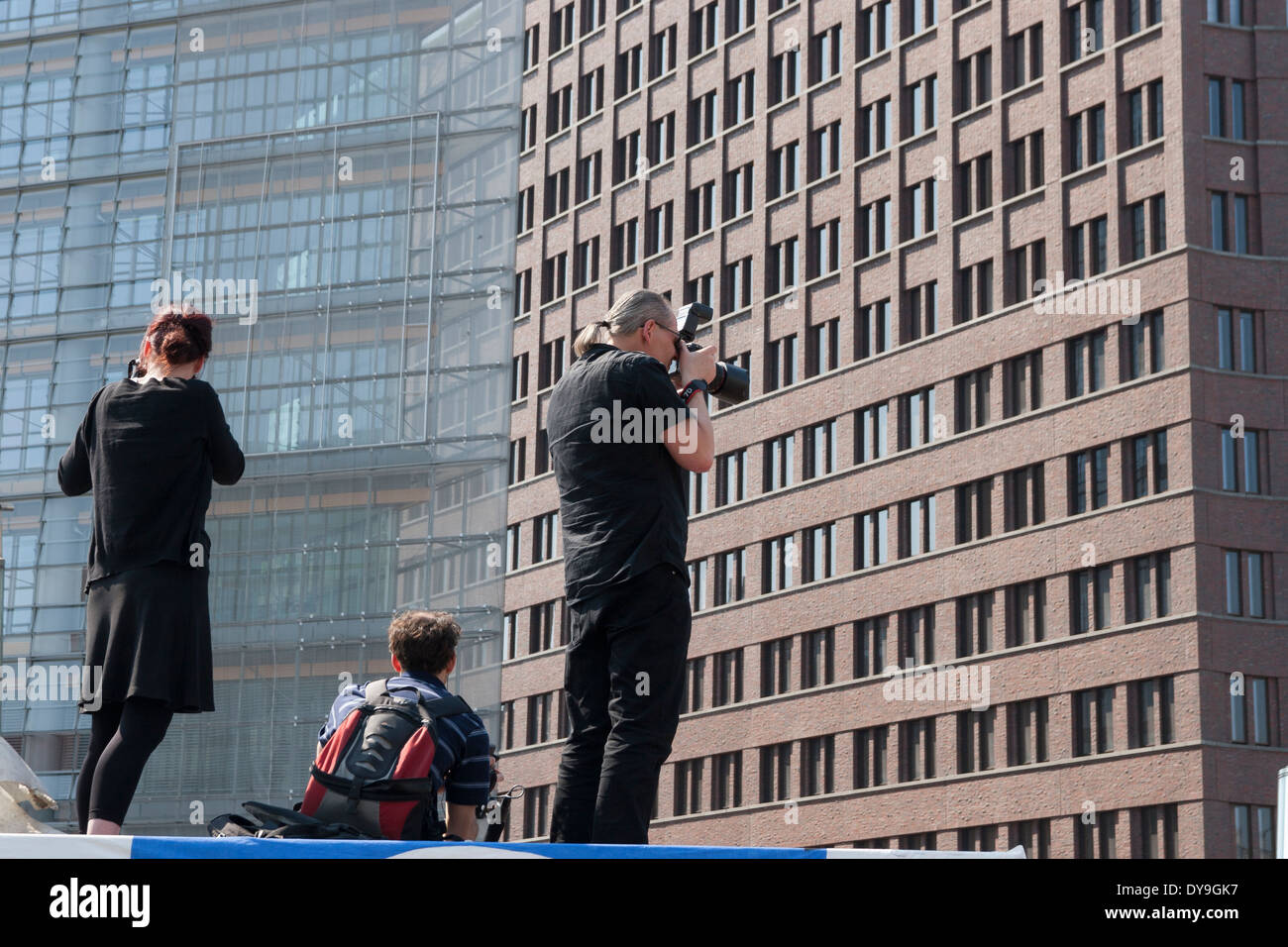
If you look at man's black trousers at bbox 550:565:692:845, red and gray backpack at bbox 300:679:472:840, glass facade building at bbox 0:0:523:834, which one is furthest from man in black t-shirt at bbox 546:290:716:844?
glass facade building at bbox 0:0:523:834

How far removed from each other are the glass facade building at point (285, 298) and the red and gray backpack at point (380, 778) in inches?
1597

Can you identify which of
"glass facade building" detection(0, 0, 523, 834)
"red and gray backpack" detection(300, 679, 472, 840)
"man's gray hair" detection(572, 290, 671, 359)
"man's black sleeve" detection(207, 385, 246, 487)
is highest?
"glass facade building" detection(0, 0, 523, 834)

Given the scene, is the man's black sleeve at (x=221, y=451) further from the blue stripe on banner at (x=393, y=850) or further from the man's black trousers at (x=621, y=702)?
the blue stripe on banner at (x=393, y=850)

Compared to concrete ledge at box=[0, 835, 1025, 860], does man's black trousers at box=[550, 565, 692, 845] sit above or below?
above

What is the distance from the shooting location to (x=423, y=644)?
6.69 metres

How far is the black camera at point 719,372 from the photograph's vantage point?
22.4 ft

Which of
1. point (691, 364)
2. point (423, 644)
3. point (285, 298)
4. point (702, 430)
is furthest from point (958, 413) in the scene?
point (702, 430)

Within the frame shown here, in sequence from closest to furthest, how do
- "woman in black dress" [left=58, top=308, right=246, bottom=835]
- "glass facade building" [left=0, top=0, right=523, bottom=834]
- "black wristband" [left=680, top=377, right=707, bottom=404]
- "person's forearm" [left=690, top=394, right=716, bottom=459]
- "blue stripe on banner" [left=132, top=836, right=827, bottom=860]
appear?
1. "blue stripe on banner" [left=132, top=836, right=827, bottom=860]
2. "person's forearm" [left=690, top=394, right=716, bottom=459]
3. "woman in black dress" [left=58, top=308, right=246, bottom=835]
4. "black wristband" [left=680, top=377, right=707, bottom=404]
5. "glass facade building" [left=0, top=0, right=523, bottom=834]

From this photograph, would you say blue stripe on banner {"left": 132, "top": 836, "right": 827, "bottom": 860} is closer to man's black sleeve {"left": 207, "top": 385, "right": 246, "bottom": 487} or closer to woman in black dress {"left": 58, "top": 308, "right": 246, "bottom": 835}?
woman in black dress {"left": 58, "top": 308, "right": 246, "bottom": 835}

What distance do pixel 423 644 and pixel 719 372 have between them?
122 cm

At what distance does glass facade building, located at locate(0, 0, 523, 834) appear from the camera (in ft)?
157

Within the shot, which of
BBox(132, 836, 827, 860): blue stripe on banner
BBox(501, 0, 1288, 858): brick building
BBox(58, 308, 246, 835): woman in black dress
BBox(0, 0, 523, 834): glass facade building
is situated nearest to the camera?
BBox(132, 836, 827, 860): blue stripe on banner

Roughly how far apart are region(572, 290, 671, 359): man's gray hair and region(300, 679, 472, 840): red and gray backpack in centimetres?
126

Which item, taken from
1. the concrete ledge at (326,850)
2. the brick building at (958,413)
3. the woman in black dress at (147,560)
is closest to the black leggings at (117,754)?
the woman in black dress at (147,560)
